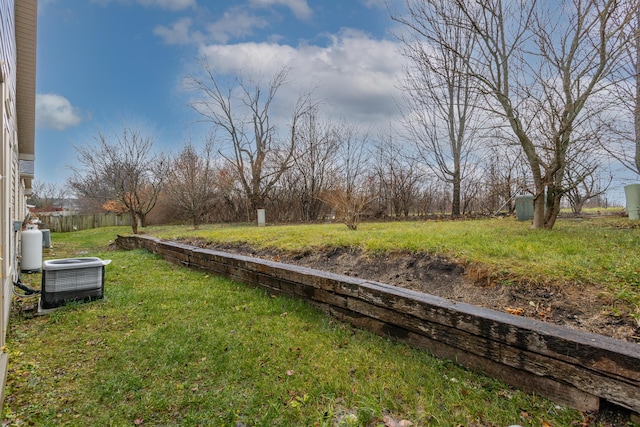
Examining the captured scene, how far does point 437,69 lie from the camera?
184 inches

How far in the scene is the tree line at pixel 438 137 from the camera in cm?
400

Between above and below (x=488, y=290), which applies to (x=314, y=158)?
above

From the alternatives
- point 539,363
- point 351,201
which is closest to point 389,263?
point 539,363

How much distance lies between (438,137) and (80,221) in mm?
19683

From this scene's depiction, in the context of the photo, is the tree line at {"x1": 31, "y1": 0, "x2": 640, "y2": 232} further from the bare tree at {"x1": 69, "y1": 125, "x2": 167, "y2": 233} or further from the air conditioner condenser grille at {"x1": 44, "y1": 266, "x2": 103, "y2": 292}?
the air conditioner condenser grille at {"x1": 44, "y1": 266, "x2": 103, "y2": 292}

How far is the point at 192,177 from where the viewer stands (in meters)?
11.8

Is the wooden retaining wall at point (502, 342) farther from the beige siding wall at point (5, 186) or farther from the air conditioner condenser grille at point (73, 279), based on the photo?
the air conditioner condenser grille at point (73, 279)

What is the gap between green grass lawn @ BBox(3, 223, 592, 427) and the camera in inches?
64.5

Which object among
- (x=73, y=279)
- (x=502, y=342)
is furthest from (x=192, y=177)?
(x=502, y=342)

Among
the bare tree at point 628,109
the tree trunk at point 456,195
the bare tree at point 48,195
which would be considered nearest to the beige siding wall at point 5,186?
the bare tree at point 628,109

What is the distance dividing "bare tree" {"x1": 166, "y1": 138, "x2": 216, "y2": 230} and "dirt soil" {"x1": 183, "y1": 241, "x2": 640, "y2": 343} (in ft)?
30.4

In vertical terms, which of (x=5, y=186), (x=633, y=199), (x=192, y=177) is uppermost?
(x=192, y=177)

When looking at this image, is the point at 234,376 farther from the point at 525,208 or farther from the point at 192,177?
the point at 192,177

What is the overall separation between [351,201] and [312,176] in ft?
23.9
